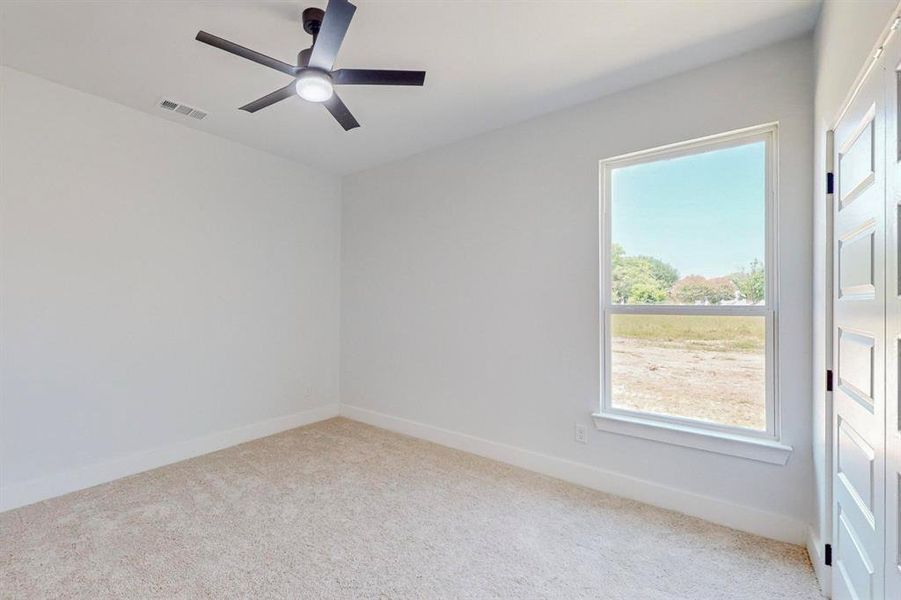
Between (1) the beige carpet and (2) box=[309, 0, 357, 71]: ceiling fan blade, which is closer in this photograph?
(2) box=[309, 0, 357, 71]: ceiling fan blade

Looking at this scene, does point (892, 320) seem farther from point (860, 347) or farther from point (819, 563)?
point (819, 563)

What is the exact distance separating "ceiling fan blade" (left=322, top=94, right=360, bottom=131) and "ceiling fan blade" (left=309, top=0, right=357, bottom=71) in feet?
0.71

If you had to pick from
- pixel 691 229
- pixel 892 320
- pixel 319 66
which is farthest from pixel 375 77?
pixel 892 320

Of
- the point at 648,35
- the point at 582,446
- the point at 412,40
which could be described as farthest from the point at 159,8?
the point at 582,446

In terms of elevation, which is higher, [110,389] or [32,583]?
[110,389]

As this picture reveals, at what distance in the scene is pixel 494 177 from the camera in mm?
3230

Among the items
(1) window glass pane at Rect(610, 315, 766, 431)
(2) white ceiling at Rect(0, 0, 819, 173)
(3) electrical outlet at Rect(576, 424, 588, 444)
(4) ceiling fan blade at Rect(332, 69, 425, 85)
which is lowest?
(3) electrical outlet at Rect(576, 424, 588, 444)

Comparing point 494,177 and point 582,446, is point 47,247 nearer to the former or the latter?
point 494,177

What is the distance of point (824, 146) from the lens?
5.87ft

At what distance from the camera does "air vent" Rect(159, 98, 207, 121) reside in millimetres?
2826

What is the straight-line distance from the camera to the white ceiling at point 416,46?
1.92 m

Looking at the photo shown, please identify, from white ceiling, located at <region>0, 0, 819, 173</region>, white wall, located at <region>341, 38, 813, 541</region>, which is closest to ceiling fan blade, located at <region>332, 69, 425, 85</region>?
white ceiling, located at <region>0, 0, 819, 173</region>

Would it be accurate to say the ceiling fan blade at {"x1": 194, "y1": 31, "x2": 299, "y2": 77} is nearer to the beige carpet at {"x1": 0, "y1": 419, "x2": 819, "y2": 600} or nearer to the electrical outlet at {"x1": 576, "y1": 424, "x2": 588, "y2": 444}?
the beige carpet at {"x1": 0, "y1": 419, "x2": 819, "y2": 600}

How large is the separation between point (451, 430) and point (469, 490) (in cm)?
84
